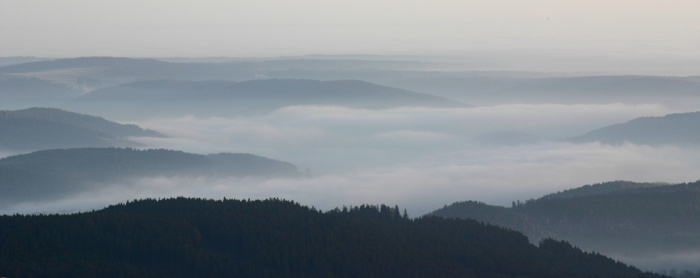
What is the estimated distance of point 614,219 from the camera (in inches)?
6796

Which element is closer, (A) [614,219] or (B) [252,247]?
(B) [252,247]

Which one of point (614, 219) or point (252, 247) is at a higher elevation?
point (614, 219)

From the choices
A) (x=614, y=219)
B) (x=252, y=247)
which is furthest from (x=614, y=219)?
(x=252, y=247)

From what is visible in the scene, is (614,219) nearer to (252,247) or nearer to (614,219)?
(614,219)

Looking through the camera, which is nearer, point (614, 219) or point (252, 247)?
point (252, 247)

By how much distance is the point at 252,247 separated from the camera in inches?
3824

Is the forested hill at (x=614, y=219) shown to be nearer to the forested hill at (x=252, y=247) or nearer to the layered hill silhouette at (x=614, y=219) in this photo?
the layered hill silhouette at (x=614, y=219)

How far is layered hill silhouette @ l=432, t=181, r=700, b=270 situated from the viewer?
6535 inches

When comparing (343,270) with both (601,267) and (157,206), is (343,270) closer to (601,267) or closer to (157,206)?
(157,206)

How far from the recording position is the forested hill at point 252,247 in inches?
3413

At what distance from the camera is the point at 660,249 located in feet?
532

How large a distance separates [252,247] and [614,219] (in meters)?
88.3

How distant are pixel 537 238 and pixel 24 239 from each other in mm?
92225

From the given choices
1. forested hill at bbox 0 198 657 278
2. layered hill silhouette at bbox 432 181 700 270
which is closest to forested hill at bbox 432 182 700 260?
layered hill silhouette at bbox 432 181 700 270
